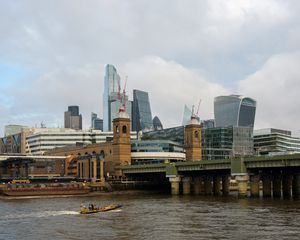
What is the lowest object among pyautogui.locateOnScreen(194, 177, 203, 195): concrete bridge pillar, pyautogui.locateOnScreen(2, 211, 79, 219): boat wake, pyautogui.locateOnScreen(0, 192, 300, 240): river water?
pyautogui.locateOnScreen(0, 192, 300, 240): river water

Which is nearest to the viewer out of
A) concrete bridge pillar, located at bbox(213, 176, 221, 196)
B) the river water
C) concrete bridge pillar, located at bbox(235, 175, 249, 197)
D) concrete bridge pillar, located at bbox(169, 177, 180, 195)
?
the river water

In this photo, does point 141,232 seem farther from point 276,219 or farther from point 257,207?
point 257,207

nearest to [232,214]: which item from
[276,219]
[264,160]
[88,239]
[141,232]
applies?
[276,219]

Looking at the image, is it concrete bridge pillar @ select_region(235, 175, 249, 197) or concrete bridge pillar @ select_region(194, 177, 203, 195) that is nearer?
concrete bridge pillar @ select_region(235, 175, 249, 197)

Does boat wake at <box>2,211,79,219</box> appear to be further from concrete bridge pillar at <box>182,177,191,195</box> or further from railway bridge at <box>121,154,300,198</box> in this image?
concrete bridge pillar at <box>182,177,191,195</box>

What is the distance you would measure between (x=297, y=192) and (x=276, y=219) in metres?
84.8

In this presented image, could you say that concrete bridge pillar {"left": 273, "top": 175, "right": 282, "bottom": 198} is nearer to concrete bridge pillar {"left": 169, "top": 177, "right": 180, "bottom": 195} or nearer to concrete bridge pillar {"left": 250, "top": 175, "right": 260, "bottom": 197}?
concrete bridge pillar {"left": 250, "top": 175, "right": 260, "bottom": 197}

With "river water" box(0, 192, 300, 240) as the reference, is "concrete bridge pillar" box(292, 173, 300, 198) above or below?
above

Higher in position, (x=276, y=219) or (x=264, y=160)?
(x=264, y=160)

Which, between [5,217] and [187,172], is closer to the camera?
[5,217]

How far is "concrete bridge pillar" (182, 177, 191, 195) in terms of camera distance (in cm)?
19175

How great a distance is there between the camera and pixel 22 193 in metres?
178

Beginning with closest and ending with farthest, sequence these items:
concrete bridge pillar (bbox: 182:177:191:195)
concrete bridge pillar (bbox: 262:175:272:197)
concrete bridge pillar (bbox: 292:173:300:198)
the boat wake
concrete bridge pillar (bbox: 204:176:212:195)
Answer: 1. the boat wake
2. concrete bridge pillar (bbox: 262:175:272:197)
3. concrete bridge pillar (bbox: 292:173:300:198)
4. concrete bridge pillar (bbox: 182:177:191:195)
5. concrete bridge pillar (bbox: 204:176:212:195)

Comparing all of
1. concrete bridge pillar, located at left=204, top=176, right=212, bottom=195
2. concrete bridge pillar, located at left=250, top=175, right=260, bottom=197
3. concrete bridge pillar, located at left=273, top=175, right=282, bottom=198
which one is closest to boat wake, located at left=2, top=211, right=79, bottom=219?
concrete bridge pillar, located at left=250, top=175, right=260, bottom=197
